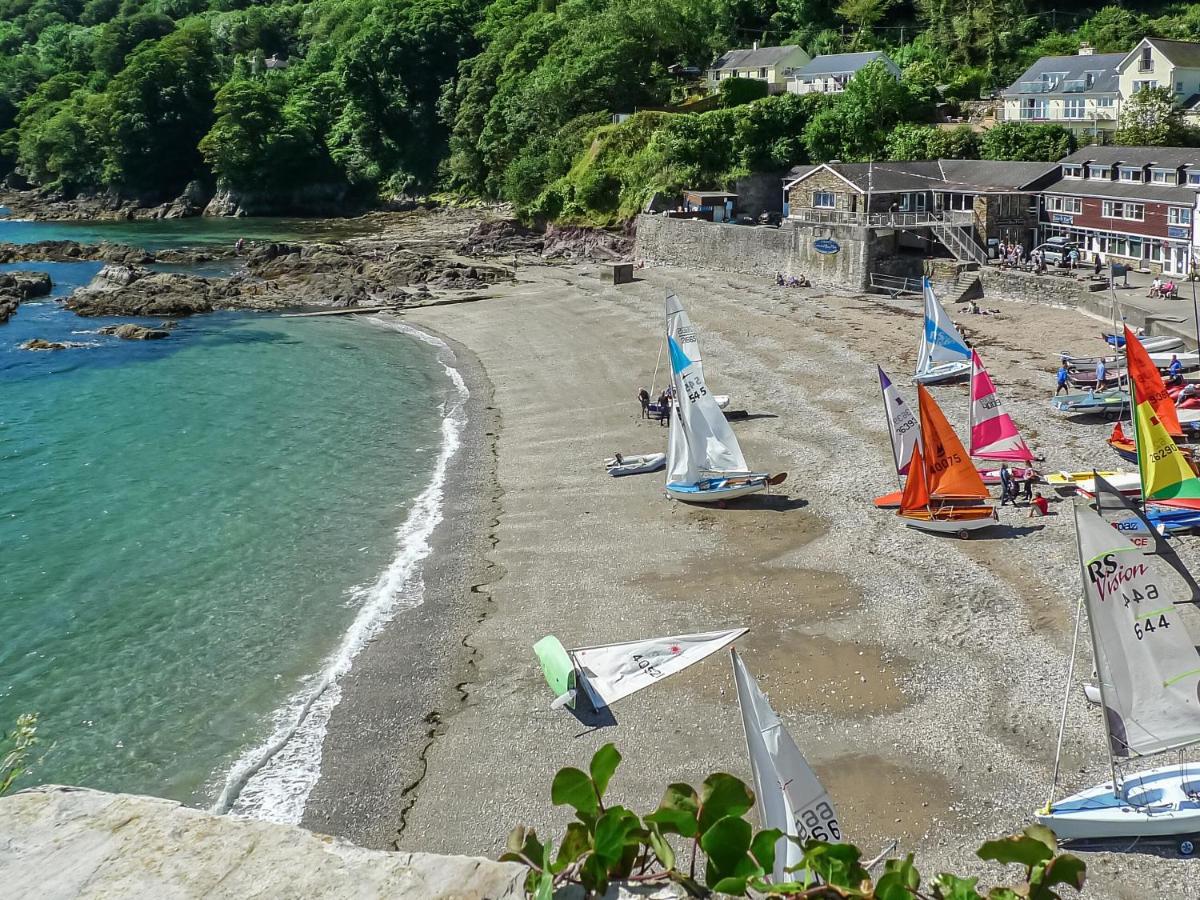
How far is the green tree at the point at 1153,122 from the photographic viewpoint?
177 ft

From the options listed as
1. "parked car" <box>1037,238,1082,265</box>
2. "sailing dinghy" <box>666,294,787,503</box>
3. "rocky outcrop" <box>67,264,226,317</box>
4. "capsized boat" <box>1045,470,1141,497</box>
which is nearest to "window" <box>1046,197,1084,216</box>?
"parked car" <box>1037,238,1082,265</box>

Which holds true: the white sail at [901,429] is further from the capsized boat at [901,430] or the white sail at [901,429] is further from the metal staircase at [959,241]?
the metal staircase at [959,241]

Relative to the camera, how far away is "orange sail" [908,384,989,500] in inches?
1011

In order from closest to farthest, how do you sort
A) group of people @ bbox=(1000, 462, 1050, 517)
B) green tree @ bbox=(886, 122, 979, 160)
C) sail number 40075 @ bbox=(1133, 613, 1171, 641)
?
sail number 40075 @ bbox=(1133, 613, 1171, 641), group of people @ bbox=(1000, 462, 1050, 517), green tree @ bbox=(886, 122, 979, 160)

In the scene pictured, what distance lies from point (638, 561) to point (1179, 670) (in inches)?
478

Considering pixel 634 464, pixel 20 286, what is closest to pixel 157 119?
pixel 20 286

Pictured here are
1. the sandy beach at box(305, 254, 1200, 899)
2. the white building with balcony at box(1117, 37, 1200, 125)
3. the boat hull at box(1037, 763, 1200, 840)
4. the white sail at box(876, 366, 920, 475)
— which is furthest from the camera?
the white building with balcony at box(1117, 37, 1200, 125)

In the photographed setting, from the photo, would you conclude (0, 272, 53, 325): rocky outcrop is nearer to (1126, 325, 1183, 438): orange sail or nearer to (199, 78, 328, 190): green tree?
(199, 78, 328, 190): green tree

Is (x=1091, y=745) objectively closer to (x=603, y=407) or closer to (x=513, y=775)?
Result: (x=513, y=775)

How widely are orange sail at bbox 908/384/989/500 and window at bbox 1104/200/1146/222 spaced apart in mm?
28015

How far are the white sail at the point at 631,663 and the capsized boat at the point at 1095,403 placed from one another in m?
19.5

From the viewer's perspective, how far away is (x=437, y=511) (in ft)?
96.7

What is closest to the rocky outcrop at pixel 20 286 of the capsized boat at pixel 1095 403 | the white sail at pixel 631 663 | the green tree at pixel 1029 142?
the white sail at pixel 631 663

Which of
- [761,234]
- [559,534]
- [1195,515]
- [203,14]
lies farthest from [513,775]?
[203,14]
